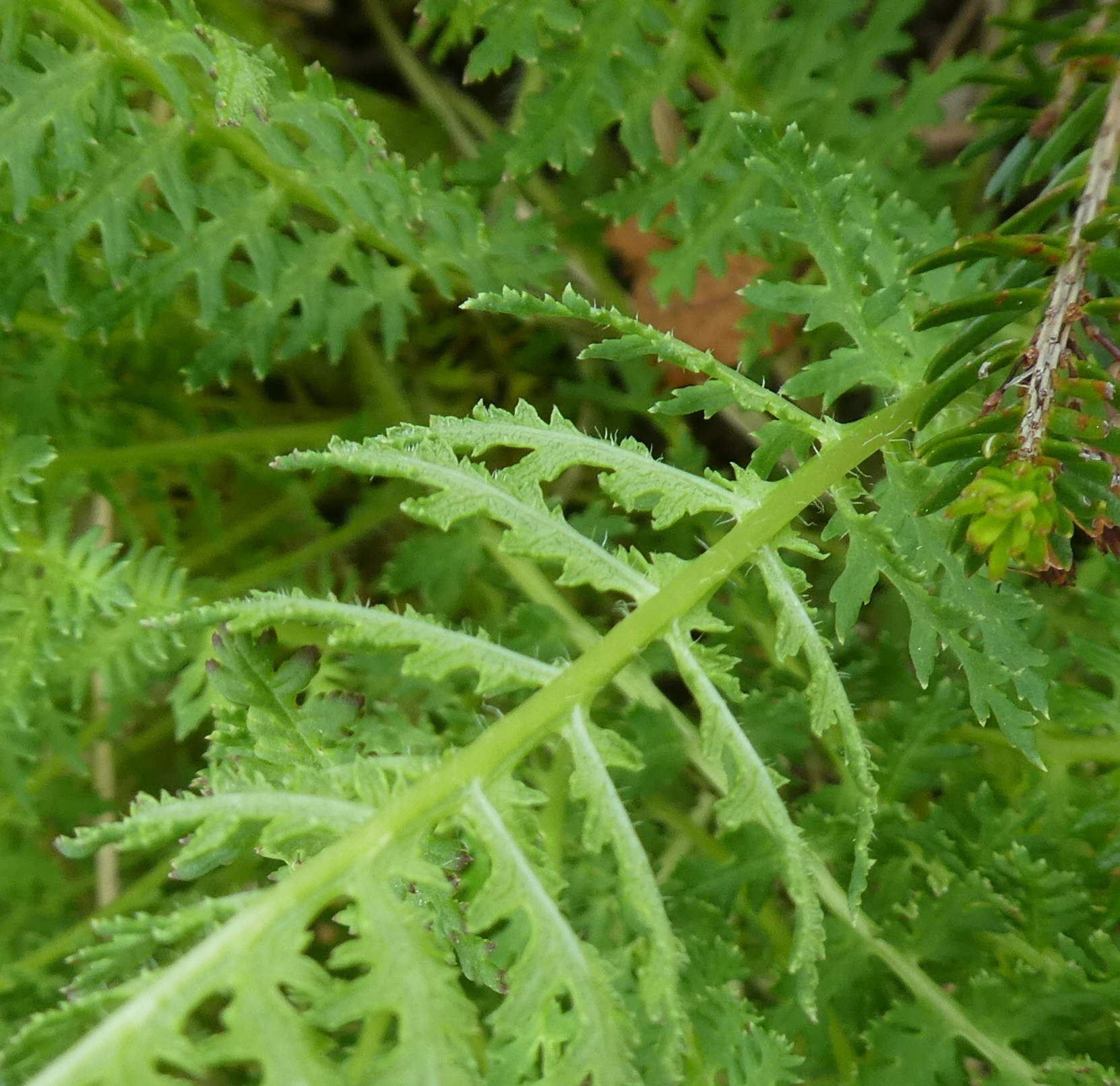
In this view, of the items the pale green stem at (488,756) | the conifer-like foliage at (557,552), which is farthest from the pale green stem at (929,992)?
the pale green stem at (488,756)

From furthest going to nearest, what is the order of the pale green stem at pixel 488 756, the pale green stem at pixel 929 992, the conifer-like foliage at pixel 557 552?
1. the pale green stem at pixel 929 992
2. the conifer-like foliage at pixel 557 552
3. the pale green stem at pixel 488 756

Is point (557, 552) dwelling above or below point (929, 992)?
above

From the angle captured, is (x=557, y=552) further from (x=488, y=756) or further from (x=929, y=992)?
(x=929, y=992)

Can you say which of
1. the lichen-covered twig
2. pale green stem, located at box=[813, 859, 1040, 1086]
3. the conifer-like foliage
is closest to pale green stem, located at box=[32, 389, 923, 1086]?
the conifer-like foliage

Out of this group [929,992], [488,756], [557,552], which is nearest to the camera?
[488,756]

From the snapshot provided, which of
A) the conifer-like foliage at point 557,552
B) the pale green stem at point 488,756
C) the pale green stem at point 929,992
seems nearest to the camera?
the pale green stem at point 488,756

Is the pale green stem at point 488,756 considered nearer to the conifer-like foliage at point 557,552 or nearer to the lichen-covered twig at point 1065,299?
the conifer-like foliage at point 557,552

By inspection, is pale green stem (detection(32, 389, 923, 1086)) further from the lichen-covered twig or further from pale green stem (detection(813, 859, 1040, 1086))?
pale green stem (detection(813, 859, 1040, 1086))

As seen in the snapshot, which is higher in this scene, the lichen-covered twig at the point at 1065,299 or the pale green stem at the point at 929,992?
the lichen-covered twig at the point at 1065,299

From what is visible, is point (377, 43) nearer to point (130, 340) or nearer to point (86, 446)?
point (130, 340)

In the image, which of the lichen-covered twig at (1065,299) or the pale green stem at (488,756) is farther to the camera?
the lichen-covered twig at (1065,299)

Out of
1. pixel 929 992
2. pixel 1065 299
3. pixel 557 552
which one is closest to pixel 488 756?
pixel 557 552
